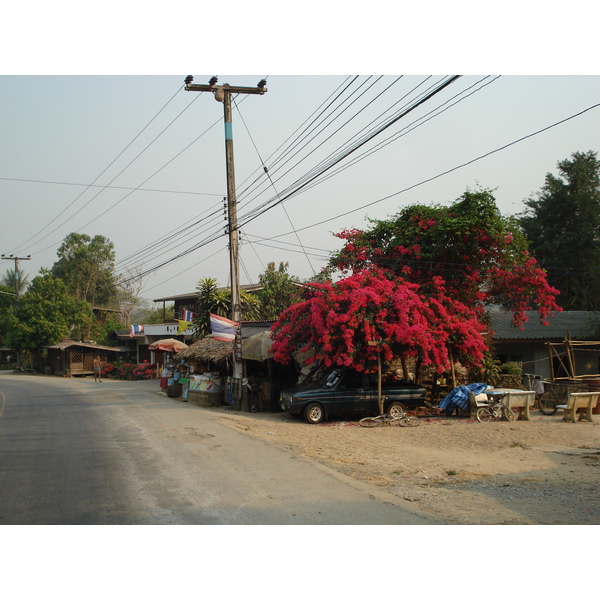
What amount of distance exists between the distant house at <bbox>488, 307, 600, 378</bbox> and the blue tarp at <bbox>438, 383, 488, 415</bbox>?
22.0 feet

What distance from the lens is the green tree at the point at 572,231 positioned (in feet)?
125

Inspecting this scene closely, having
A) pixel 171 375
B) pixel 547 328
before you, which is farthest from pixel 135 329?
pixel 547 328

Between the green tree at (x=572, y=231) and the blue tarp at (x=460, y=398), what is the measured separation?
23889mm

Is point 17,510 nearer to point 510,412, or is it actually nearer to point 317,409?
point 317,409

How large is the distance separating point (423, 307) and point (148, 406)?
10.7 meters

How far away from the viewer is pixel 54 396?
79.0 ft

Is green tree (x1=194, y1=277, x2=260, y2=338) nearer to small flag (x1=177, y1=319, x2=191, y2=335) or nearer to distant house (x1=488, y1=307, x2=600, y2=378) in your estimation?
small flag (x1=177, y1=319, x2=191, y2=335)

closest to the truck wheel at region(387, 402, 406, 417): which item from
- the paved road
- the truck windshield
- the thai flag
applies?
the truck windshield

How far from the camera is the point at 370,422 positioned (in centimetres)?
1634

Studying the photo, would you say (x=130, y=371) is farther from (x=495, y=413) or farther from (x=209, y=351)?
(x=495, y=413)

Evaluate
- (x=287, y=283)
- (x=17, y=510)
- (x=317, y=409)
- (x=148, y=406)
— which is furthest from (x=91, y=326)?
(x=17, y=510)

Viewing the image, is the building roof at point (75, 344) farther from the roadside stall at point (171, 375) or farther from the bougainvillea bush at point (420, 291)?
the bougainvillea bush at point (420, 291)

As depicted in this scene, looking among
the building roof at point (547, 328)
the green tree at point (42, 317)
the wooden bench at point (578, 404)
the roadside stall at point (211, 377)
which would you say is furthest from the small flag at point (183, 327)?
the wooden bench at point (578, 404)

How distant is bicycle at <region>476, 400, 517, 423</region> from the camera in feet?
54.4
